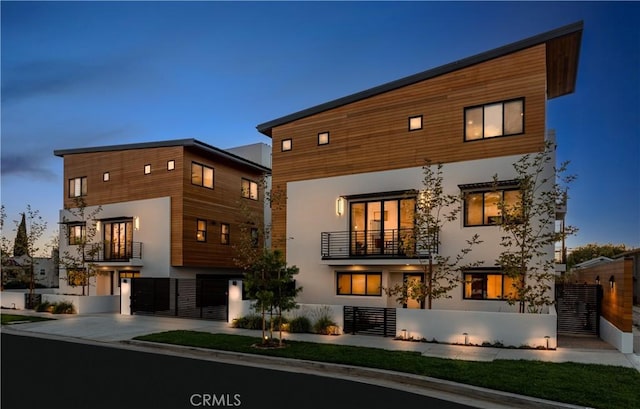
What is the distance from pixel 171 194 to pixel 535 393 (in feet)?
73.4

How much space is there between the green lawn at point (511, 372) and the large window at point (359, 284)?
19.6 feet

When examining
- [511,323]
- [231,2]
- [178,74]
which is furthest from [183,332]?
[178,74]

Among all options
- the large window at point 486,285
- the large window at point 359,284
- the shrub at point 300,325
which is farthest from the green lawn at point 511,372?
the large window at point 359,284

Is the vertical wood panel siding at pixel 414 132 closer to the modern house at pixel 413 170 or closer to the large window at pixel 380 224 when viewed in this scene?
the modern house at pixel 413 170

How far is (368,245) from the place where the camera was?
19078mm

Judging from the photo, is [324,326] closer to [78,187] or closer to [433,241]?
[433,241]

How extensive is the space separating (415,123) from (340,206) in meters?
4.73

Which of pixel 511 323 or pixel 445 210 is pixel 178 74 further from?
pixel 511 323

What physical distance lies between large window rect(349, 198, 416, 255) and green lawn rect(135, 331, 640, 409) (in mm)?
6384

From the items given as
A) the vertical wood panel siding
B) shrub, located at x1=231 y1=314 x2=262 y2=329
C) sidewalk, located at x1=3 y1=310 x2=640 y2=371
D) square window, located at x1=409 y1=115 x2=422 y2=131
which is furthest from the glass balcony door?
square window, located at x1=409 y1=115 x2=422 y2=131

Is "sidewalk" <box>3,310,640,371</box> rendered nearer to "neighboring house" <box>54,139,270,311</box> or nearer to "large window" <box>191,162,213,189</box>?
"neighboring house" <box>54,139,270,311</box>

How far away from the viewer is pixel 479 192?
55.1 ft

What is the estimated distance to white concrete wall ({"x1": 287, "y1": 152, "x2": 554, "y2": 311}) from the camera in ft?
54.0

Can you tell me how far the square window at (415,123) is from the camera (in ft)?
59.7
